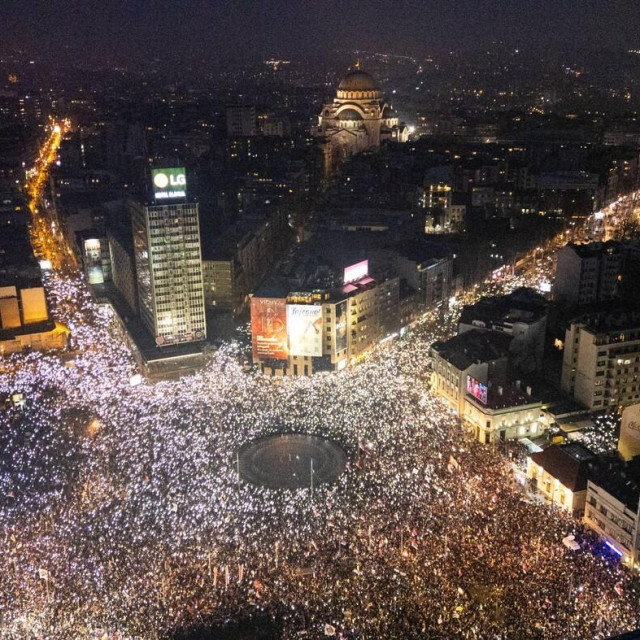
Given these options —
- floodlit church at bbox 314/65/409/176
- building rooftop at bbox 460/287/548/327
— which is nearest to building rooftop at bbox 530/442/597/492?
building rooftop at bbox 460/287/548/327

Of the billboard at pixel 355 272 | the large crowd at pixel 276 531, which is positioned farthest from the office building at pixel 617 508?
the billboard at pixel 355 272

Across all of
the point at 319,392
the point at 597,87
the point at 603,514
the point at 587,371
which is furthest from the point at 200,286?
the point at 597,87

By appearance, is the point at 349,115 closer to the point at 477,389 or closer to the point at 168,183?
the point at 168,183

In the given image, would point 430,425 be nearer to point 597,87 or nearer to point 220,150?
point 220,150

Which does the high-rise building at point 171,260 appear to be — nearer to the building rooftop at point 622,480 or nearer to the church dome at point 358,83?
the building rooftop at point 622,480

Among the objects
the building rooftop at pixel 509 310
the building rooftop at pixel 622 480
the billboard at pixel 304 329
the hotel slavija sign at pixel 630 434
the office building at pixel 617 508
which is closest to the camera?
A: the office building at pixel 617 508
